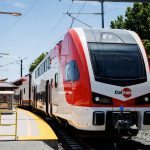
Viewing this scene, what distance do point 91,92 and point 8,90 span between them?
886 inches

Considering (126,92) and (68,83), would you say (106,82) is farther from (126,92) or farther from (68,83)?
(68,83)

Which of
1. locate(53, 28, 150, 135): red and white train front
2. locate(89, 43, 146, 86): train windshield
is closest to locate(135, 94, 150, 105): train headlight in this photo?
locate(53, 28, 150, 135): red and white train front

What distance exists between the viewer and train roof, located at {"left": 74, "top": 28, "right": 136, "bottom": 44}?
14.2 m

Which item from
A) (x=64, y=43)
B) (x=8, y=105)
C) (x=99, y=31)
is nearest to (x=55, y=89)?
(x=64, y=43)

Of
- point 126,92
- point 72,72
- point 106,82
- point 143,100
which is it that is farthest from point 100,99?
point 72,72

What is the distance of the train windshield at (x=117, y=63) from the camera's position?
43.5 feet

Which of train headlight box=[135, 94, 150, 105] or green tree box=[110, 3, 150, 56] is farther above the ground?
green tree box=[110, 3, 150, 56]

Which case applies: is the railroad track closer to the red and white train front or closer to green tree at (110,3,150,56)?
the red and white train front

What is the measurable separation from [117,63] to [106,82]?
34.1 inches

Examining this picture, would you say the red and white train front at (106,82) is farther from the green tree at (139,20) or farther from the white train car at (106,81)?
the green tree at (139,20)

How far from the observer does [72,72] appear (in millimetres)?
13859

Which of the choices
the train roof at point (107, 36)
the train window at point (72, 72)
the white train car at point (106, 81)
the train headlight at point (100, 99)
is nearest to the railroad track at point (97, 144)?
the white train car at point (106, 81)

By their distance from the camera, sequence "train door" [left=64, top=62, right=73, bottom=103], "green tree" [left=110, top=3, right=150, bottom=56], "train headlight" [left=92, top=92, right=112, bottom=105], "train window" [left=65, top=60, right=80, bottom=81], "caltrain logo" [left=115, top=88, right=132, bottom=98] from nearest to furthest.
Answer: "train headlight" [left=92, top=92, right=112, bottom=105] < "caltrain logo" [left=115, top=88, right=132, bottom=98] < "train window" [left=65, top=60, right=80, bottom=81] < "train door" [left=64, top=62, right=73, bottom=103] < "green tree" [left=110, top=3, right=150, bottom=56]

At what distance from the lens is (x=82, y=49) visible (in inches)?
533
